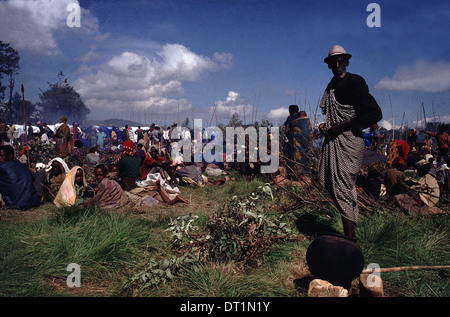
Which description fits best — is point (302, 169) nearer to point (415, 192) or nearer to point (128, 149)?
point (415, 192)

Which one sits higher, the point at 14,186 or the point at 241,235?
the point at 14,186

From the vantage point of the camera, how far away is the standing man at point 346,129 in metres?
2.86

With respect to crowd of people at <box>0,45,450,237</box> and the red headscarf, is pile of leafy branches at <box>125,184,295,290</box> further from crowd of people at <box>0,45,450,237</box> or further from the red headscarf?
the red headscarf

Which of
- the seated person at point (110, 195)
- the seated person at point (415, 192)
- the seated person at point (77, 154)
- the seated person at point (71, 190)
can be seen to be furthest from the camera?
the seated person at point (77, 154)

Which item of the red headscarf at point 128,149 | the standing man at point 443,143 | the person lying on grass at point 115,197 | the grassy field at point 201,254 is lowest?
the grassy field at point 201,254

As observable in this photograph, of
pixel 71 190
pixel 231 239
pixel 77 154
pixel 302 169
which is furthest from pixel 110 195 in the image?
pixel 77 154

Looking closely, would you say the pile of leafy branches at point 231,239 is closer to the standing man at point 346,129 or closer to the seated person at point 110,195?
the standing man at point 346,129

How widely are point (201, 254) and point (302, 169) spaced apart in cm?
323

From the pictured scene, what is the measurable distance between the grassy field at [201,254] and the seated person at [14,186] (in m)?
1.95

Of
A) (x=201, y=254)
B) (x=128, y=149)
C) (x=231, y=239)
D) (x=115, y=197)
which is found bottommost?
(x=201, y=254)

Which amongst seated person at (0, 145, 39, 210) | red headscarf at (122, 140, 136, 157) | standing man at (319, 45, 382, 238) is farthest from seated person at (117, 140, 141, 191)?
standing man at (319, 45, 382, 238)

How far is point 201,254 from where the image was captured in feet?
9.62

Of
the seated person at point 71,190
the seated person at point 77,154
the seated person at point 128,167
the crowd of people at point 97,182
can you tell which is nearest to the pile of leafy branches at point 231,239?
the crowd of people at point 97,182
